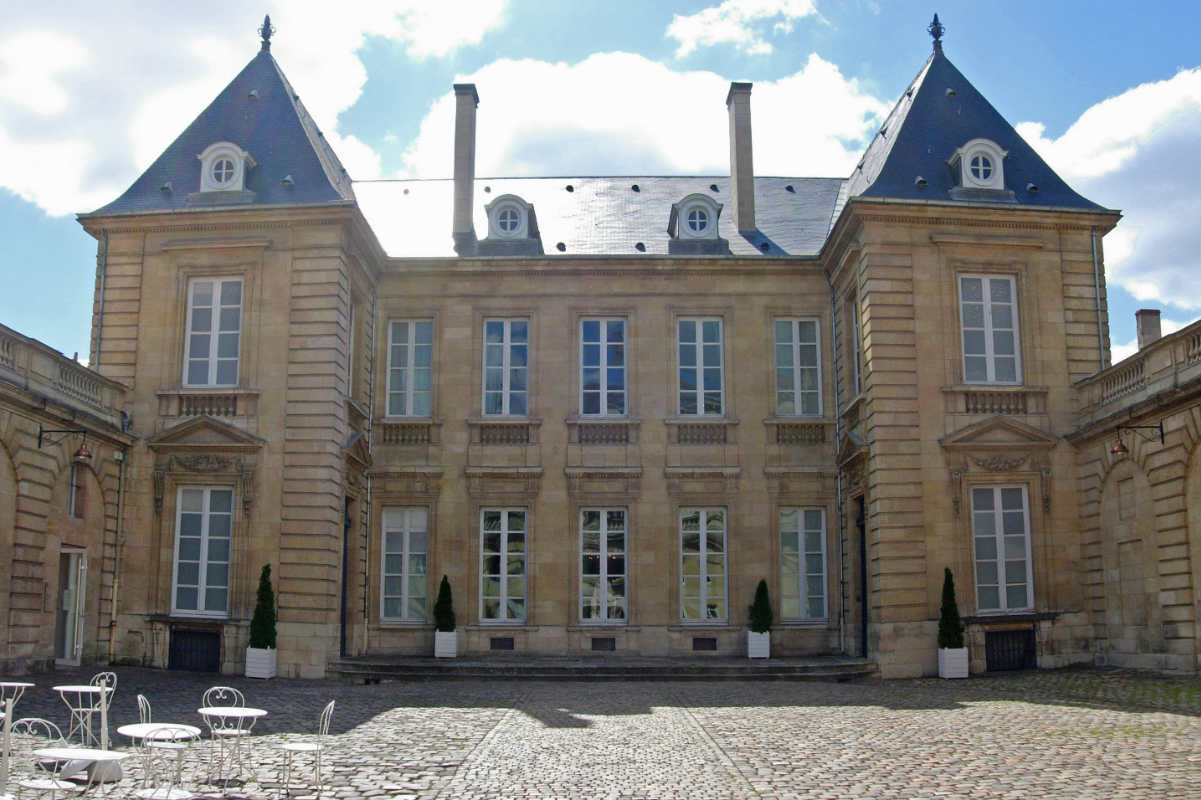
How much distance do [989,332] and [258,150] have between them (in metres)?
13.1

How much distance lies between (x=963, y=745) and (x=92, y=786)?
294 inches

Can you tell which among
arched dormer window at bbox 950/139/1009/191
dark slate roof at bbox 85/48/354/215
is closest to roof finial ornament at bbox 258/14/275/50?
dark slate roof at bbox 85/48/354/215

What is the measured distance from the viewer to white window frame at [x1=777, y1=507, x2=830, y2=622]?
20.3 metres

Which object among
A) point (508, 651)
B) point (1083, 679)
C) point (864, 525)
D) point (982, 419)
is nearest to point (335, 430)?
point (508, 651)

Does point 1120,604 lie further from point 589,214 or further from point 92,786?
point 92,786

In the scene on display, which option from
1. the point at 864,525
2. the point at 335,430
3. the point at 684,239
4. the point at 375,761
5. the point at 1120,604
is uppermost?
the point at 684,239

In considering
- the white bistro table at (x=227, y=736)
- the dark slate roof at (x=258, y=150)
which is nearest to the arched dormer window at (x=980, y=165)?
the dark slate roof at (x=258, y=150)

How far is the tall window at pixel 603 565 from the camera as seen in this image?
66.8ft

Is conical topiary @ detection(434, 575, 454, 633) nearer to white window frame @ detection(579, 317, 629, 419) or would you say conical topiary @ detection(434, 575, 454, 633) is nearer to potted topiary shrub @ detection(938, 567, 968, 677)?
white window frame @ detection(579, 317, 629, 419)

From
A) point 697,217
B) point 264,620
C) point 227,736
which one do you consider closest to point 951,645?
point 697,217

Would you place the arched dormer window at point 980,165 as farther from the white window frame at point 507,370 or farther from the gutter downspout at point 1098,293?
the white window frame at point 507,370

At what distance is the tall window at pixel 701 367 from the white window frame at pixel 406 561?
208 inches

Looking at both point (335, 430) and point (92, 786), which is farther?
point (335, 430)

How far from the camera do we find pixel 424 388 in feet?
69.4
